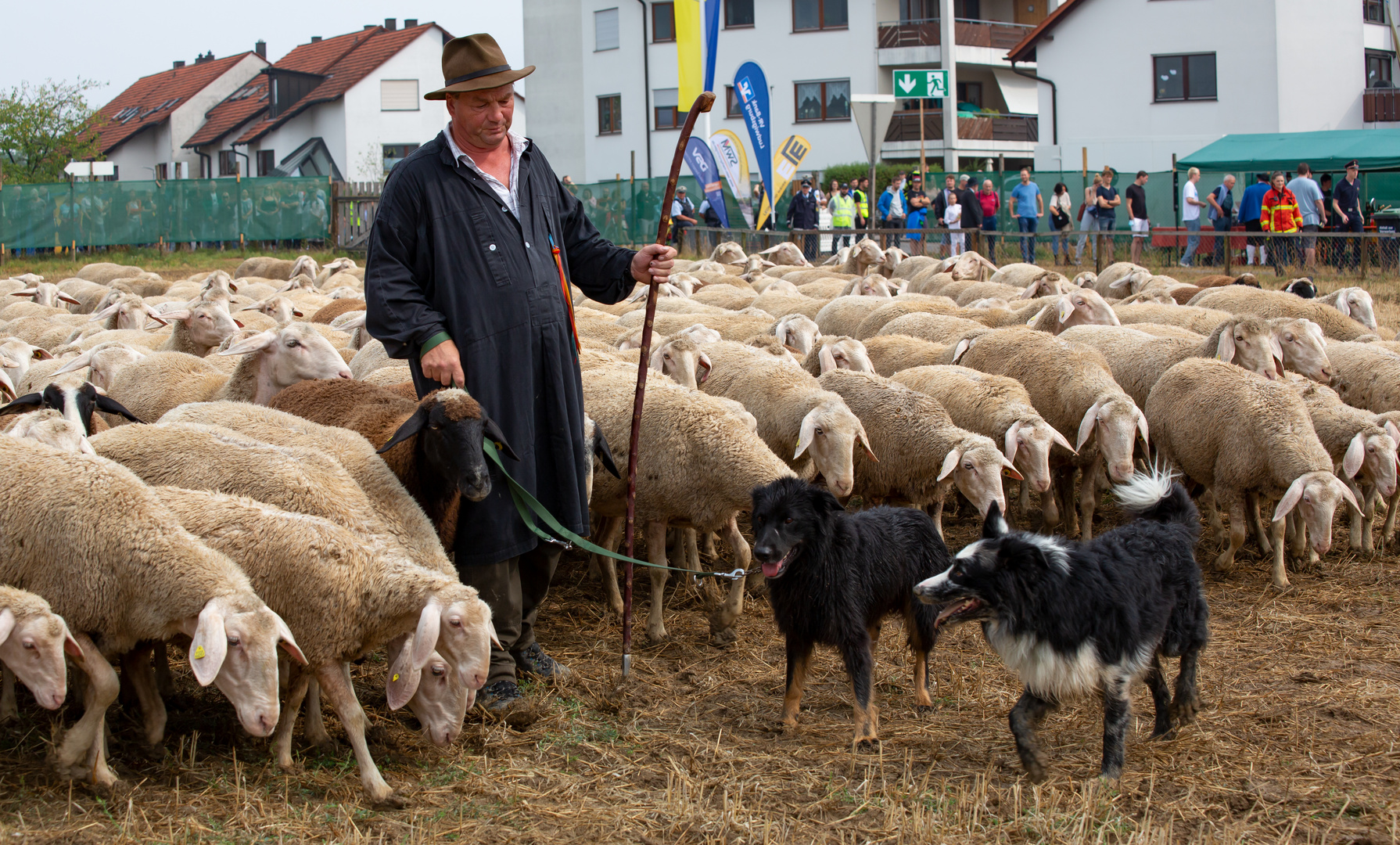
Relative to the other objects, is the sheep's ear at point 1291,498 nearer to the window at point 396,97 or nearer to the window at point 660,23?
the window at point 660,23

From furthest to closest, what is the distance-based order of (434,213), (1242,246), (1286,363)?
(1242,246) < (1286,363) < (434,213)

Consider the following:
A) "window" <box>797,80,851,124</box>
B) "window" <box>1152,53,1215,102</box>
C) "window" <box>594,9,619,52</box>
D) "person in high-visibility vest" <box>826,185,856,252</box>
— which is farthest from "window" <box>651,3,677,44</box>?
"person in high-visibility vest" <box>826,185,856,252</box>

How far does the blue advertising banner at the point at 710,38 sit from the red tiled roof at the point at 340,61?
42.1 m

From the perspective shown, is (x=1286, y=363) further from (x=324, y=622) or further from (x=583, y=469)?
(x=324, y=622)

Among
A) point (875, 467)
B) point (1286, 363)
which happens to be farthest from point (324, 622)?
point (1286, 363)

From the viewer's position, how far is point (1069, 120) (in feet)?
110

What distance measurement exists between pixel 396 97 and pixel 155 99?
15708 millimetres

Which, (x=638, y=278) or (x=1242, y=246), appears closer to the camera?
(x=638, y=278)

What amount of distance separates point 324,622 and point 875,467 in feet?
12.4

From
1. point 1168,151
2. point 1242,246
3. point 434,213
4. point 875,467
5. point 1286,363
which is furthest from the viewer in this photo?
point 1168,151

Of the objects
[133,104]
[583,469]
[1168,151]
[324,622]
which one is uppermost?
[133,104]

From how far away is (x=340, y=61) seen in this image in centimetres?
4959

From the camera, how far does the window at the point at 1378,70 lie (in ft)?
107

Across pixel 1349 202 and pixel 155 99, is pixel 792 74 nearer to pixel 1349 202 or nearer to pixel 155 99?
pixel 1349 202
